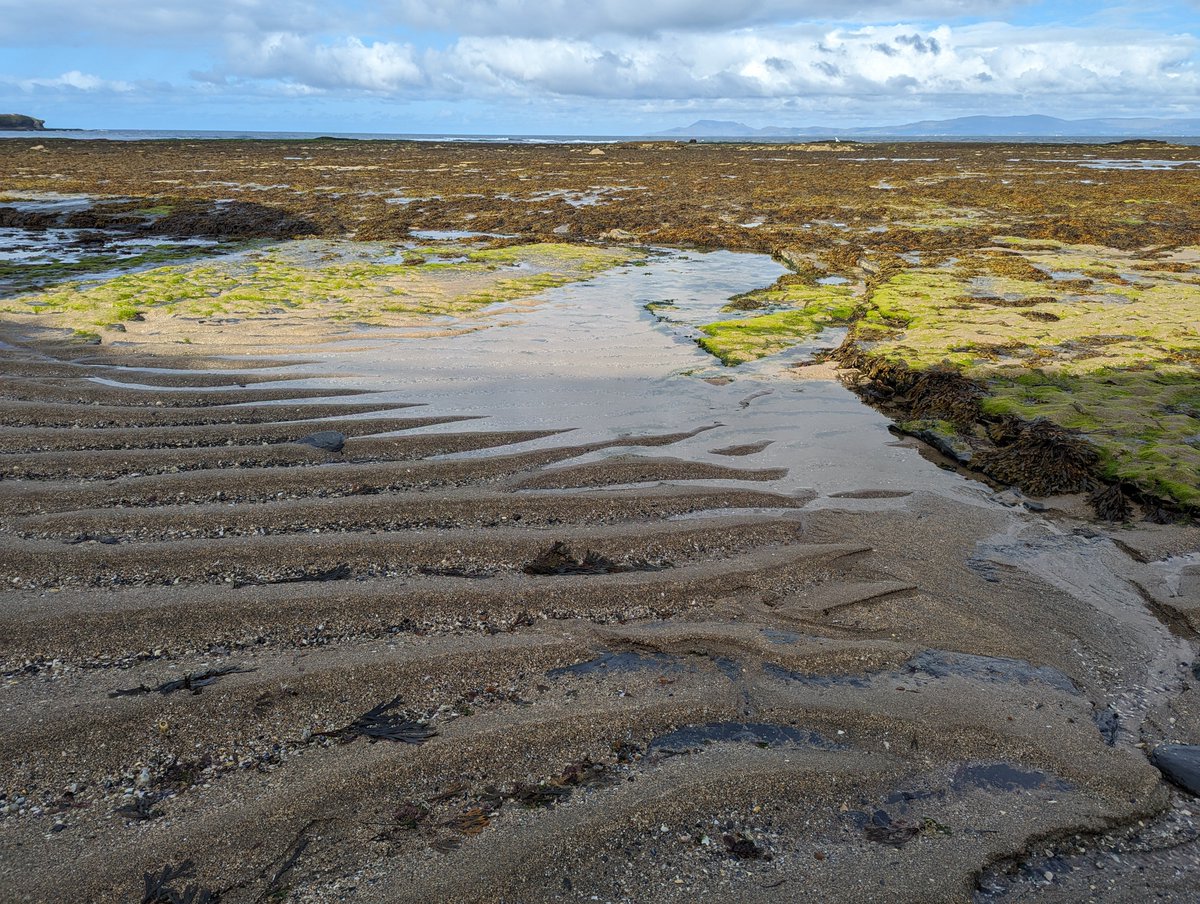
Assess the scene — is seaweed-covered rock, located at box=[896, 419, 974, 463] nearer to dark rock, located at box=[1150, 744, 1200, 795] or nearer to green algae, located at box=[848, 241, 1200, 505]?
green algae, located at box=[848, 241, 1200, 505]

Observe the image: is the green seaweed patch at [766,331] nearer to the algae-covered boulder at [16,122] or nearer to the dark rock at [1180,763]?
the dark rock at [1180,763]

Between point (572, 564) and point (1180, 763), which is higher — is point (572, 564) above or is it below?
above

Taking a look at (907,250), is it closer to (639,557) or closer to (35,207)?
(639,557)

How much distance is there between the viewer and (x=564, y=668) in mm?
4652

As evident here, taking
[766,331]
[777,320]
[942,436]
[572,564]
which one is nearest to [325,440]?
[572,564]

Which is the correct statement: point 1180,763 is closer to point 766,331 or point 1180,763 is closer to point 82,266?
point 766,331

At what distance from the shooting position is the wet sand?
336cm

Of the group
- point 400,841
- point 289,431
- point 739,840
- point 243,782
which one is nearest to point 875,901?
point 739,840

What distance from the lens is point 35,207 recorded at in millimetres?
29625

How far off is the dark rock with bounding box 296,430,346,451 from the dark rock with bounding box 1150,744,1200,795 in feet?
21.6

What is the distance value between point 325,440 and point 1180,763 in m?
6.85

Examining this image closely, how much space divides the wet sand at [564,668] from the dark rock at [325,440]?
20cm

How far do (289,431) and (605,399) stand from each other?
3.53 m

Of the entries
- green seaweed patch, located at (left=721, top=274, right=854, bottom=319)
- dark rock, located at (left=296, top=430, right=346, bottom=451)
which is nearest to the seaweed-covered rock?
green seaweed patch, located at (left=721, top=274, right=854, bottom=319)
